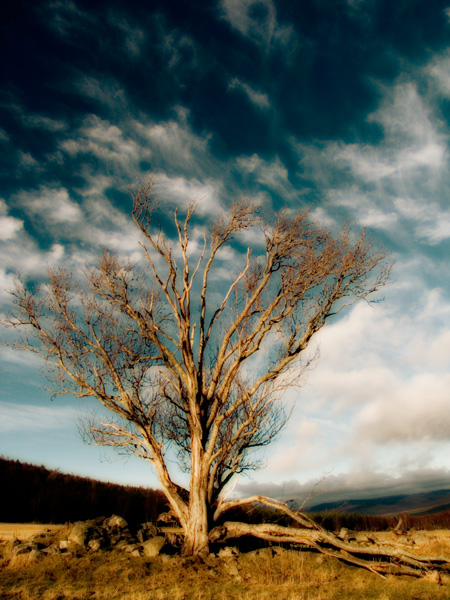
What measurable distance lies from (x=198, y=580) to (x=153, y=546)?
242cm

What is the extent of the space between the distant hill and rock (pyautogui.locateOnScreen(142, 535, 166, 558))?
678 cm

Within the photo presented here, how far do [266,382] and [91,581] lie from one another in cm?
682

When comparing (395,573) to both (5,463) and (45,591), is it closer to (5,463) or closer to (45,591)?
(45,591)

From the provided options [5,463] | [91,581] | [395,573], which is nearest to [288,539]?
[395,573]

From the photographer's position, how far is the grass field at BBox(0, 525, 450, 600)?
678 centimetres

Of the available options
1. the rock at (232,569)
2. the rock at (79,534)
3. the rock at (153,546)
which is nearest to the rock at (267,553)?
the rock at (232,569)

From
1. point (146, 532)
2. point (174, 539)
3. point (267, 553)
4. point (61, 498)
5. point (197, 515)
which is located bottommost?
point (267, 553)

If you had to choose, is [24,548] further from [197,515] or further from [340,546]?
[340,546]

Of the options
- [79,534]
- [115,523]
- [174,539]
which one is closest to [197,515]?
[174,539]

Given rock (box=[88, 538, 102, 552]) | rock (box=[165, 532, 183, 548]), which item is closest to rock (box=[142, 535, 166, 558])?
rock (box=[165, 532, 183, 548])

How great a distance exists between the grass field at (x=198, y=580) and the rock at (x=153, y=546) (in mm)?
372

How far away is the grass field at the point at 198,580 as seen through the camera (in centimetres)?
678

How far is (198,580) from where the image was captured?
7594 millimetres

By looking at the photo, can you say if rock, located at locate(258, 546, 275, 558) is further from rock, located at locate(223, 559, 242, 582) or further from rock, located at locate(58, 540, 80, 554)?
rock, located at locate(58, 540, 80, 554)
